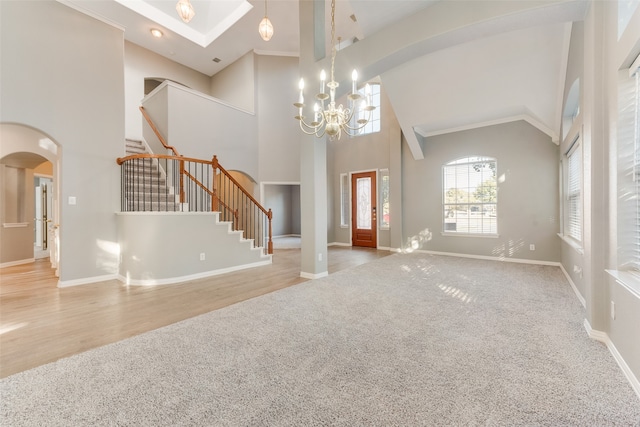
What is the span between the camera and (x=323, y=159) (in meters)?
4.54

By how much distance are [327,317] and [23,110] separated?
4969mm

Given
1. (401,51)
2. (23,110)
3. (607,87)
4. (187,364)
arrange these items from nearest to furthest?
1. (187,364)
2. (607,87)
3. (401,51)
4. (23,110)

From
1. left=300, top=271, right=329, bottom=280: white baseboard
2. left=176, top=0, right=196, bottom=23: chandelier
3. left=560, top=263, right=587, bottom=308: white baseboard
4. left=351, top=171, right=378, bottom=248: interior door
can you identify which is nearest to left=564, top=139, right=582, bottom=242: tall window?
left=560, top=263, right=587, bottom=308: white baseboard

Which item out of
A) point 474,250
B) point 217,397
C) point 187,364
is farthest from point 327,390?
point 474,250

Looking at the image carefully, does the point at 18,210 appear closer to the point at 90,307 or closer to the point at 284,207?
the point at 90,307

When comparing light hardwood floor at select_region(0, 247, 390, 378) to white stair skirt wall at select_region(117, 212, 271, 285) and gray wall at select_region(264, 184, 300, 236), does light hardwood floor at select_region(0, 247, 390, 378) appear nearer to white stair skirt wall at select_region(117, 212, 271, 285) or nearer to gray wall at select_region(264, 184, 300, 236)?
white stair skirt wall at select_region(117, 212, 271, 285)

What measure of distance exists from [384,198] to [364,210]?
744mm

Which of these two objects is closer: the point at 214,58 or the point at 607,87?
the point at 607,87

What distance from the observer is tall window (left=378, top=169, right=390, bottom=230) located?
7.67 metres

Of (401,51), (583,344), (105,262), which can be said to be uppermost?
(401,51)

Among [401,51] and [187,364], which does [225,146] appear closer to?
[401,51]

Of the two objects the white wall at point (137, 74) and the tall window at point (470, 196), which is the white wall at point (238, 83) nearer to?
the white wall at point (137, 74)

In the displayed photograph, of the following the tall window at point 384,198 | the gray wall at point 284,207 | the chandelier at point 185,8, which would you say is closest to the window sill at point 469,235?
the tall window at point 384,198

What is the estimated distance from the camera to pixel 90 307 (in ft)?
10.4
